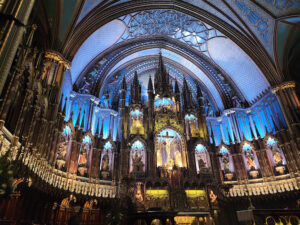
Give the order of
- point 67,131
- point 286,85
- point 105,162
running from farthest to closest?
1. point 286,85
2. point 105,162
3. point 67,131

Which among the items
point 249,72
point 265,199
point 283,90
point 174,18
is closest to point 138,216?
point 265,199

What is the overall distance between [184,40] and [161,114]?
10666 mm

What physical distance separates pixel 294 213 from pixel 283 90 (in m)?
15.3

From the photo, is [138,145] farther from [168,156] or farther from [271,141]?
[271,141]

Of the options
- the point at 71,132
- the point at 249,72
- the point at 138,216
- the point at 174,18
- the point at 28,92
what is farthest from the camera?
the point at 174,18

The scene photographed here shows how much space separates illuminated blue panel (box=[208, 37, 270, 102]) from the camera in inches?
851

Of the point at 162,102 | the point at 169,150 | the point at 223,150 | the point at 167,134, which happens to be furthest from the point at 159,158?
the point at 223,150

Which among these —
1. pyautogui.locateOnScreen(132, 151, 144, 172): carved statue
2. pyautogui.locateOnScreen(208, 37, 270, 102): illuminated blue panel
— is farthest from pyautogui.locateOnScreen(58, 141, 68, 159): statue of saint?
pyautogui.locateOnScreen(208, 37, 270, 102): illuminated blue panel

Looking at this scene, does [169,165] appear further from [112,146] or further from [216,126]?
Result: [216,126]

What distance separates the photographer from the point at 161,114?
69.6 feet

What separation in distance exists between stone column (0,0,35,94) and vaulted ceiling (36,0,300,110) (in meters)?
7.23

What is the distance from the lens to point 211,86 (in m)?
25.6

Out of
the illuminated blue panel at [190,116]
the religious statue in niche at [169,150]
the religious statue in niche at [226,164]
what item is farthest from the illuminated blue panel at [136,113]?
the religious statue in niche at [226,164]

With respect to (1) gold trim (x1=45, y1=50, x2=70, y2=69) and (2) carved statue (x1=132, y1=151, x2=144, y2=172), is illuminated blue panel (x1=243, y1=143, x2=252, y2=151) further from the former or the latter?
(1) gold trim (x1=45, y1=50, x2=70, y2=69)
